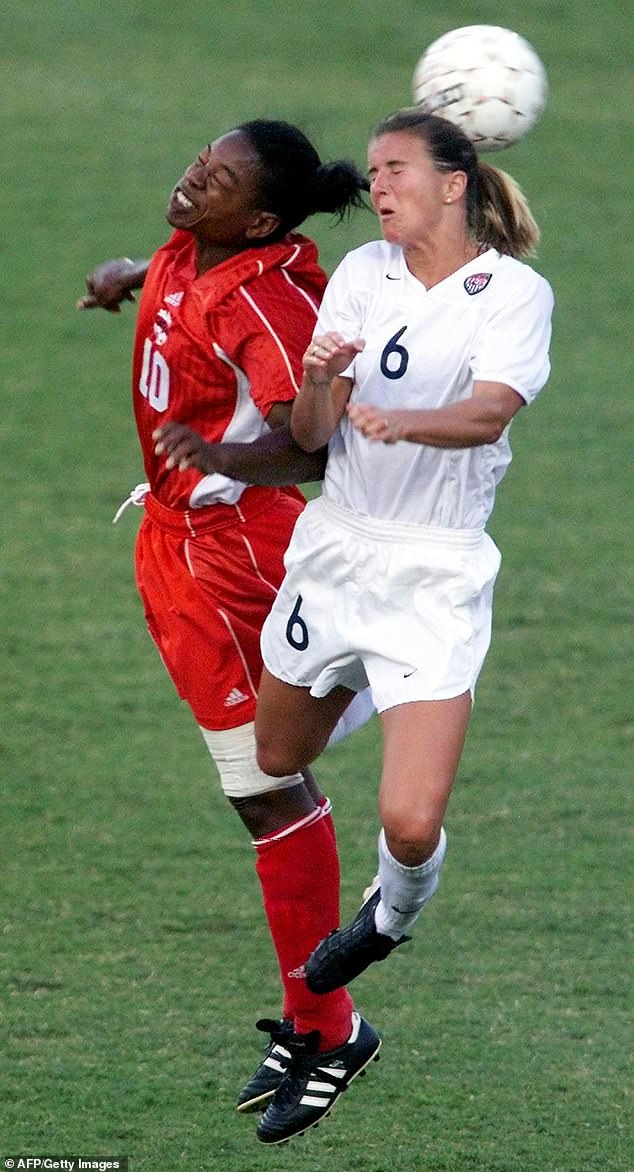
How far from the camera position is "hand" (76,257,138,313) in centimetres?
469

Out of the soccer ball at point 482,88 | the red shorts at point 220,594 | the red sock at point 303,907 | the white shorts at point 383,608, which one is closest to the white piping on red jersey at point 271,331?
the white shorts at point 383,608

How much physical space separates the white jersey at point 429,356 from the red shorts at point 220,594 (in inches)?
13.9

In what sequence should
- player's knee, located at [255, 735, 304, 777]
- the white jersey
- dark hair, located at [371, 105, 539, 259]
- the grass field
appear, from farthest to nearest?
1. the grass field
2. player's knee, located at [255, 735, 304, 777]
3. dark hair, located at [371, 105, 539, 259]
4. the white jersey

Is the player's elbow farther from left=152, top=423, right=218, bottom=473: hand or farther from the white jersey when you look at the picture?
left=152, top=423, right=218, bottom=473: hand

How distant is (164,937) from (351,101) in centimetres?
990

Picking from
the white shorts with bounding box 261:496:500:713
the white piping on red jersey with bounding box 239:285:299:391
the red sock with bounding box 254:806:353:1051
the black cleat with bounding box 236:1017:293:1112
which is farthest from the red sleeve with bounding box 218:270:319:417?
the black cleat with bounding box 236:1017:293:1112

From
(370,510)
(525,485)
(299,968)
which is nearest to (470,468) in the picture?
(370,510)

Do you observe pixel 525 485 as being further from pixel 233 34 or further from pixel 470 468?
pixel 233 34

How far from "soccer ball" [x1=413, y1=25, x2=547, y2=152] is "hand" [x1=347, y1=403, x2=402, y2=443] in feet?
2.86

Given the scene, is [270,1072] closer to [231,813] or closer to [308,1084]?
[308,1084]

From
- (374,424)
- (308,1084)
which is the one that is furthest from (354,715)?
(374,424)

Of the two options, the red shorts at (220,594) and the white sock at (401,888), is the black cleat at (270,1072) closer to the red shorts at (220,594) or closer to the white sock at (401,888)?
the white sock at (401,888)

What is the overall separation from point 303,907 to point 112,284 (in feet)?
5.21

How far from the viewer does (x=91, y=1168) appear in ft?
14.9
